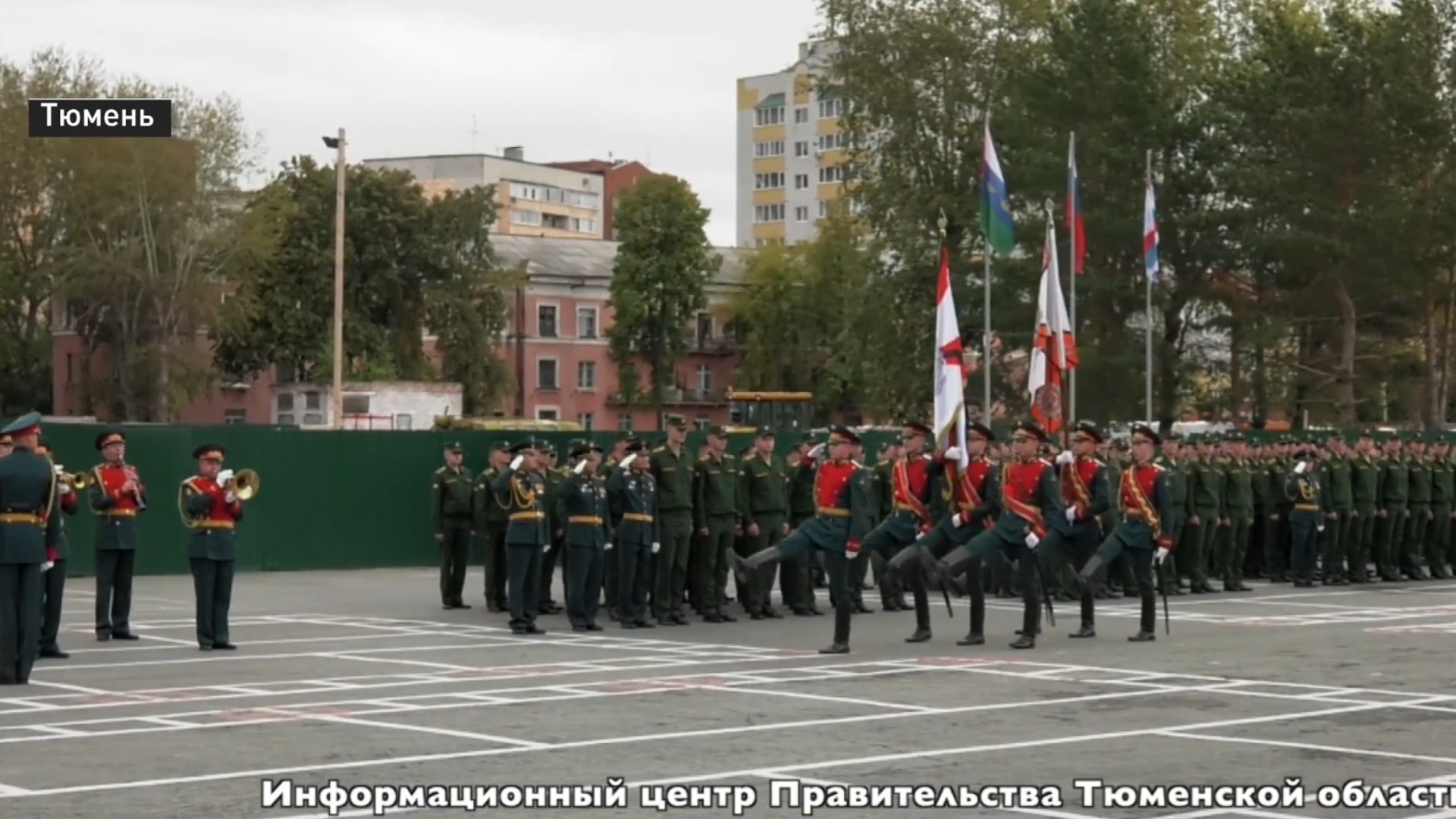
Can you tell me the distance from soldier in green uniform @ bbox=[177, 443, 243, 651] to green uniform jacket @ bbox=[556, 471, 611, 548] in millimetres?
3549

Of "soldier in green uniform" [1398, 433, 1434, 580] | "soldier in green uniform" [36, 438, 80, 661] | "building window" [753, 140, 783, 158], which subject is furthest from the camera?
"building window" [753, 140, 783, 158]

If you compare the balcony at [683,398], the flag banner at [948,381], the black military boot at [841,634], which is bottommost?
the black military boot at [841,634]

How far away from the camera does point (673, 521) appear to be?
2409 centimetres

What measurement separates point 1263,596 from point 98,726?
58.5 ft

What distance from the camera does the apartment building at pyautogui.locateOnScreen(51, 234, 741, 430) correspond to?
91938 millimetres

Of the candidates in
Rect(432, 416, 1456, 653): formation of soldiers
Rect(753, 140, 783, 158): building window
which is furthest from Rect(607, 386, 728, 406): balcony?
Rect(432, 416, 1456, 653): formation of soldiers

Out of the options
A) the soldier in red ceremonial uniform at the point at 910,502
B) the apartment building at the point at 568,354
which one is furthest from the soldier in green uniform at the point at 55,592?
the apartment building at the point at 568,354

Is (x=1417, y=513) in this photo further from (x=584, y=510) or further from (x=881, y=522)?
(x=584, y=510)

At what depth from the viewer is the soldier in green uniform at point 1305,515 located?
1230 inches

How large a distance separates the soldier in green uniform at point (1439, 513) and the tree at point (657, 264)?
63788mm

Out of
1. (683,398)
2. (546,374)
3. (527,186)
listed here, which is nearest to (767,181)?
(527,186)

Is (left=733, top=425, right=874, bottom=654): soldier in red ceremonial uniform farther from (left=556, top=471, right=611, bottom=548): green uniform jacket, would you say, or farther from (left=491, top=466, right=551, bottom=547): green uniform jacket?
(left=491, top=466, right=551, bottom=547): green uniform jacket

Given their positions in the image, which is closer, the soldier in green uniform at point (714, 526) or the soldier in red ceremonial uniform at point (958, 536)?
the soldier in red ceremonial uniform at point (958, 536)

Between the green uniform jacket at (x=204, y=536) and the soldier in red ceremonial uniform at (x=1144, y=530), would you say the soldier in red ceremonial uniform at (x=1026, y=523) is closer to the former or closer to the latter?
the soldier in red ceremonial uniform at (x=1144, y=530)
